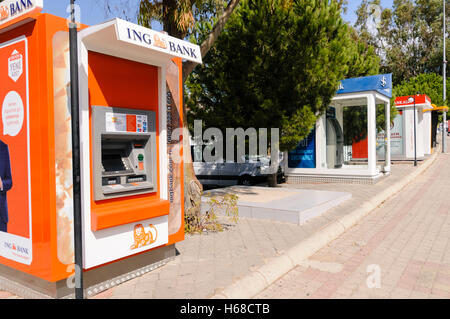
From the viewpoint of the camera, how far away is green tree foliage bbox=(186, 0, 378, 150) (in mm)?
9727

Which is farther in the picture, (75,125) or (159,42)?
(159,42)

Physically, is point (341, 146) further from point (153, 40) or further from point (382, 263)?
point (153, 40)

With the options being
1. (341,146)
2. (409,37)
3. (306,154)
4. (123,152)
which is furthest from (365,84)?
(409,37)

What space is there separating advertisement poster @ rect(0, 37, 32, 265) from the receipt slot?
2.28 ft

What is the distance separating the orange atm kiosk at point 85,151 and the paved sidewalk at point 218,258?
30 centimetres

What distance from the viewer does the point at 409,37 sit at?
42719mm

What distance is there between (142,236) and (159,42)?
2.24 meters

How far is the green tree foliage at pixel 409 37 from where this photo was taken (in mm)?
41406

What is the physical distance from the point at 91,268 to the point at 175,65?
2.80 m

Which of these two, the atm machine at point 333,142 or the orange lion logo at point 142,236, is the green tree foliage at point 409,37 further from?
the orange lion logo at point 142,236

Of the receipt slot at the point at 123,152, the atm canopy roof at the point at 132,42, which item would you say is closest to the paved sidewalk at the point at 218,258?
the receipt slot at the point at 123,152

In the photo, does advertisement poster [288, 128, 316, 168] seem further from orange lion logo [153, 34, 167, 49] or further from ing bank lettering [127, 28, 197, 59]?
orange lion logo [153, 34, 167, 49]

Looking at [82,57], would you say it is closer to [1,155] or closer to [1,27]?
[1,27]

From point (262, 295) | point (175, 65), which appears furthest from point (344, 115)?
point (262, 295)
